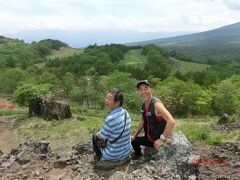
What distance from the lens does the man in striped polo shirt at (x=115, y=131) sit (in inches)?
359

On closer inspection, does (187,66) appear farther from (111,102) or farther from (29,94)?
(111,102)

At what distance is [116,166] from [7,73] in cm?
7114

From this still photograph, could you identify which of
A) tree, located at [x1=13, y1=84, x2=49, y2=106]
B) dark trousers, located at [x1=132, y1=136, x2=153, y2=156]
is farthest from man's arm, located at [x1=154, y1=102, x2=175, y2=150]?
tree, located at [x1=13, y1=84, x2=49, y2=106]

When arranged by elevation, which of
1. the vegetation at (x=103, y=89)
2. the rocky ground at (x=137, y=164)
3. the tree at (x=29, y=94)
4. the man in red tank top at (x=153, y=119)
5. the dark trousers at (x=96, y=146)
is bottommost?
the vegetation at (x=103, y=89)

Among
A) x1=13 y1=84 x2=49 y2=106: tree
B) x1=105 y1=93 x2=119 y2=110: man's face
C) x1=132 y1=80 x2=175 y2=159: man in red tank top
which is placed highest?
x1=105 y1=93 x2=119 y2=110: man's face

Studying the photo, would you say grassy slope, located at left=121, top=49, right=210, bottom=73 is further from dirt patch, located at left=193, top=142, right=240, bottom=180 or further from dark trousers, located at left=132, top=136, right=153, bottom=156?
dark trousers, located at left=132, top=136, right=153, bottom=156

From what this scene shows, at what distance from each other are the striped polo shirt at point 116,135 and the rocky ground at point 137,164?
11.1 inches

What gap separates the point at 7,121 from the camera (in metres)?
29.3

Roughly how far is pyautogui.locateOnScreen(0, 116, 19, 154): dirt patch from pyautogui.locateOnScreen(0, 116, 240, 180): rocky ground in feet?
25.7

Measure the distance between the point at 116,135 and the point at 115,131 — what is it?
12cm

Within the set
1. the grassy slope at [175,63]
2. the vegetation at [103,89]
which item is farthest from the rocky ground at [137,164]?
the grassy slope at [175,63]

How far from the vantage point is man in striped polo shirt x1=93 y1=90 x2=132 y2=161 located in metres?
9.11

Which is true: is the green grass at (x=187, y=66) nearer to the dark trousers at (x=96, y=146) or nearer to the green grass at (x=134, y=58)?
the green grass at (x=134, y=58)

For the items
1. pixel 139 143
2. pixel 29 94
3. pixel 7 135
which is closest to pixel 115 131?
pixel 139 143
